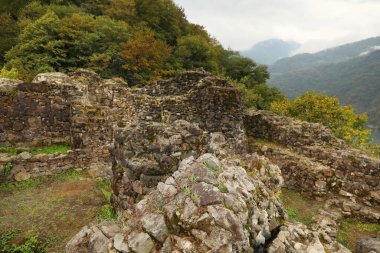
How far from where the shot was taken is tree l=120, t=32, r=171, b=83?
28281 millimetres

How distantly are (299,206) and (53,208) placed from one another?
9.75m

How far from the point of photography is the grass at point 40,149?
12.2 m

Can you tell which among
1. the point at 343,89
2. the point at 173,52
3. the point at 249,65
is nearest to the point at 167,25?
the point at 173,52

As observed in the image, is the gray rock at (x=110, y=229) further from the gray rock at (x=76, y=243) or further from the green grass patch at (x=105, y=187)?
the green grass patch at (x=105, y=187)

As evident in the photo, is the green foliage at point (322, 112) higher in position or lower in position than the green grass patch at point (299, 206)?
lower

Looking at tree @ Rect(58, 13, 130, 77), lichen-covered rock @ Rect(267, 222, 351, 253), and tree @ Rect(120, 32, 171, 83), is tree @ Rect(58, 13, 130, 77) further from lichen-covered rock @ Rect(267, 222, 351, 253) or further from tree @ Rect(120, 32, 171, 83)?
lichen-covered rock @ Rect(267, 222, 351, 253)

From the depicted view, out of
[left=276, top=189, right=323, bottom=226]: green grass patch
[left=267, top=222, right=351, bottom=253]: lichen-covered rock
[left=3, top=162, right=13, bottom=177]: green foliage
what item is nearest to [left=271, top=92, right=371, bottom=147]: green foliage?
[left=276, top=189, right=323, bottom=226]: green grass patch

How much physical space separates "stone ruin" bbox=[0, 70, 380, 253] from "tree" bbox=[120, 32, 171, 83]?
12283mm

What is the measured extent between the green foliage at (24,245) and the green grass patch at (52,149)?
18.4 feet

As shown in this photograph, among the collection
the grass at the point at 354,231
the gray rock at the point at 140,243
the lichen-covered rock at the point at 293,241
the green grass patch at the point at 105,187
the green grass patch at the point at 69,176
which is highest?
the gray rock at the point at 140,243

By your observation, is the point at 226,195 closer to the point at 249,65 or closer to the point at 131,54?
the point at 131,54

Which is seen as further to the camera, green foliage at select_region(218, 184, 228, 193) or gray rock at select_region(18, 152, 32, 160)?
gray rock at select_region(18, 152, 32, 160)

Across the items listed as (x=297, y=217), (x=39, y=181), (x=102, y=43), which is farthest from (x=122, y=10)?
(x=297, y=217)

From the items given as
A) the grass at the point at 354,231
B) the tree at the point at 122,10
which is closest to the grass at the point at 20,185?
the grass at the point at 354,231
